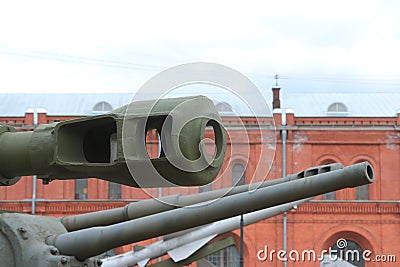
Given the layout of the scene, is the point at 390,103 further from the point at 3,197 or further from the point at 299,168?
the point at 3,197

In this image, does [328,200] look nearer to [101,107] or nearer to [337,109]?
[337,109]

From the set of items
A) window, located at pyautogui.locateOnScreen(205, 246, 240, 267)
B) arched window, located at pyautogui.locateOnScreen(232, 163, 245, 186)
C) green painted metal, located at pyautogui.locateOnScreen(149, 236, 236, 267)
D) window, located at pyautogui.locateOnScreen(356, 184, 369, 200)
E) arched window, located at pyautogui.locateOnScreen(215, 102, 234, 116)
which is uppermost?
arched window, located at pyautogui.locateOnScreen(215, 102, 234, 116)

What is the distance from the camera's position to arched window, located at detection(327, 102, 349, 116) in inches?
1339

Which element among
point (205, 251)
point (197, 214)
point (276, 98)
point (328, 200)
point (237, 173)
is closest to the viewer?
point (237, 173)

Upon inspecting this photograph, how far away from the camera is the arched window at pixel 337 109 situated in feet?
112

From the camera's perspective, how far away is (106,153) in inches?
135

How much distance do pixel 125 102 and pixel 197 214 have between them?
2869 cm

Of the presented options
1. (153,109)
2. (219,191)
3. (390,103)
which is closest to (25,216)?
(219,191)

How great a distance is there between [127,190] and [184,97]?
28.9 meters

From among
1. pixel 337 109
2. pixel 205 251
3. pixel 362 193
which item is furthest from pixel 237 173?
pixel 337 109

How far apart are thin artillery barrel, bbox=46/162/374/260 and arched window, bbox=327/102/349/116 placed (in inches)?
1116

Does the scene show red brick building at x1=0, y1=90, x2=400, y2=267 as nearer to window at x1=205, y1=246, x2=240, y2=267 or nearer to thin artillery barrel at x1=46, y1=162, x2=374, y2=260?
window at x1=205, y1=246, x2=240, y2=267

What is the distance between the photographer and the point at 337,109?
34.5 metres

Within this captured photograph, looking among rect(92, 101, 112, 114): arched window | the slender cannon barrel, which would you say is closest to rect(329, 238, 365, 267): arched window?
rect(92, 101, 112, 114): arched window
